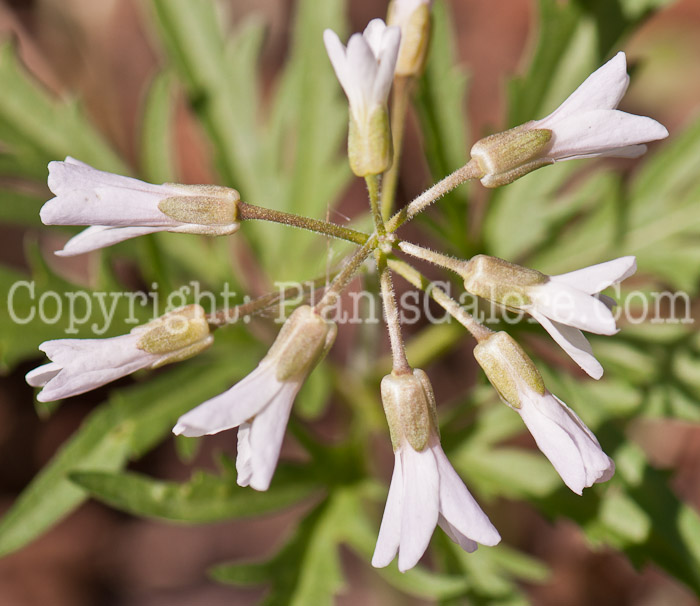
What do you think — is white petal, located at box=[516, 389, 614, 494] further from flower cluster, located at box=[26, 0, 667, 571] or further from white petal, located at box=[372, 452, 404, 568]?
Result: white petal, located at box=[372, 452, 404, 568]

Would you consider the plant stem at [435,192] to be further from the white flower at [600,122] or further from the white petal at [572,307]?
the white petal at [572,307]

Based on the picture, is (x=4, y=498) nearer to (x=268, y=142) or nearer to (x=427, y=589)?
(x=268, y=142)

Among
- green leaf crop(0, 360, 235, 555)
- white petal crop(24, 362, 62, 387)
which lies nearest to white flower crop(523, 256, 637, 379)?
white petal crop(24, 362, 62, 387)

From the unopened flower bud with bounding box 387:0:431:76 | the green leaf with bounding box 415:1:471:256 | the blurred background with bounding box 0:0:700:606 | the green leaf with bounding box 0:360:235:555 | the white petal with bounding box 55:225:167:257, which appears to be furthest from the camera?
the blurred background with bounding box 0:0:700:606

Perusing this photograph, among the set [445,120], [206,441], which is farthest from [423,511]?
[206,441]

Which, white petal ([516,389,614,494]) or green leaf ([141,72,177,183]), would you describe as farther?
green leaf ([141,72,177,183])

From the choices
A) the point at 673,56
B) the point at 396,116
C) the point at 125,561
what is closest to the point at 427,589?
the point at 396,116

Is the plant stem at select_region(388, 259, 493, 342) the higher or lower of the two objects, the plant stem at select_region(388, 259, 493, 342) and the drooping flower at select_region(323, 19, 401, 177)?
the lower
